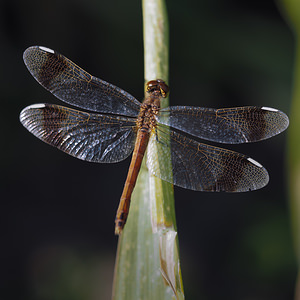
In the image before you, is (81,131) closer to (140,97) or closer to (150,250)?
(150,250)

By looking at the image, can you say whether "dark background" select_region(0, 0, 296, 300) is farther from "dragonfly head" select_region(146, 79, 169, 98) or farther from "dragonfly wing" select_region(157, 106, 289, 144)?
"dragonfly head" select_region(146, 79, 169, 98)

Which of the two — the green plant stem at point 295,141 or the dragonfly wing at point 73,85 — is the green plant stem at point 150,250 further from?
the green plant stem at point 295,141

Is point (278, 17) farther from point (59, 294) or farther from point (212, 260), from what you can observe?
point (59, 294)

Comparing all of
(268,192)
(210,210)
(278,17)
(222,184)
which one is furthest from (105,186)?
(278,17)

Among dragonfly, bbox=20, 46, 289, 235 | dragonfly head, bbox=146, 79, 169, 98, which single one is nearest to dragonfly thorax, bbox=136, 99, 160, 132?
dragonfly, bbox=20, 46, 289, 235

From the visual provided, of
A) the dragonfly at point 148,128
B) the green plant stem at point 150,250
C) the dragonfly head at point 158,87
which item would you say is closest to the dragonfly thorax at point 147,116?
the dragonfly at point 148,128

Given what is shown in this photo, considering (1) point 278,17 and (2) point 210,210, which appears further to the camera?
(2) point 210,210
